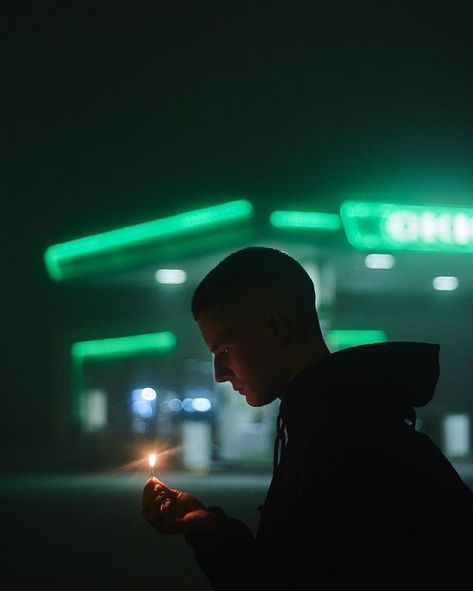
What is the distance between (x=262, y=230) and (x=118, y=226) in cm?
330

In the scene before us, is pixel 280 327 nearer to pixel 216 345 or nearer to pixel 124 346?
pixel 216 345

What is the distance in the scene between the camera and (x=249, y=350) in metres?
1.80

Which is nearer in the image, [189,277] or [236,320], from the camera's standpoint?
[236,320]

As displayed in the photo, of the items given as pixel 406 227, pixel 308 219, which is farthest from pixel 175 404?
pixel 406 227

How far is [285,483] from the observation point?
1574 mm

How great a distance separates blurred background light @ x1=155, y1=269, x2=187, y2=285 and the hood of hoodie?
16298 mm

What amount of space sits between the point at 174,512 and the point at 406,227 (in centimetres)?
1373

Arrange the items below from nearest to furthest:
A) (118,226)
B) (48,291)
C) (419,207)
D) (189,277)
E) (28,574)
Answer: (28,574) < (419,207) < (118,226) < (189,277) < (48,291)

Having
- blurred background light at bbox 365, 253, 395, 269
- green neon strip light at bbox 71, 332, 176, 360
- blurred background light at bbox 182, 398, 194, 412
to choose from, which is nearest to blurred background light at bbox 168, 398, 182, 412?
blurred background light at bbox 182, 398, 194, 412

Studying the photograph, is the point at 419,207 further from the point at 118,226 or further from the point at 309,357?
the point at 309,357

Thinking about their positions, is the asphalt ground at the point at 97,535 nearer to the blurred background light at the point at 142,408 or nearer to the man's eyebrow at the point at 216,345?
the man's eyebrow at the point at 216,345

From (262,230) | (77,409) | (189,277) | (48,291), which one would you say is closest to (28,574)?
(262,230)

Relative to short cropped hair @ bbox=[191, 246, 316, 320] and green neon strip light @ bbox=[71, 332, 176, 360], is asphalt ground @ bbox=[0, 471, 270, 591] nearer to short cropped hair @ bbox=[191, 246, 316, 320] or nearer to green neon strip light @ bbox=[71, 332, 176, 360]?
short cropped hair @ bbox=[191, 246, 316, 320]

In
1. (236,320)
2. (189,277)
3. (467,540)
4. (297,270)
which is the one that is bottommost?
(467,540)
